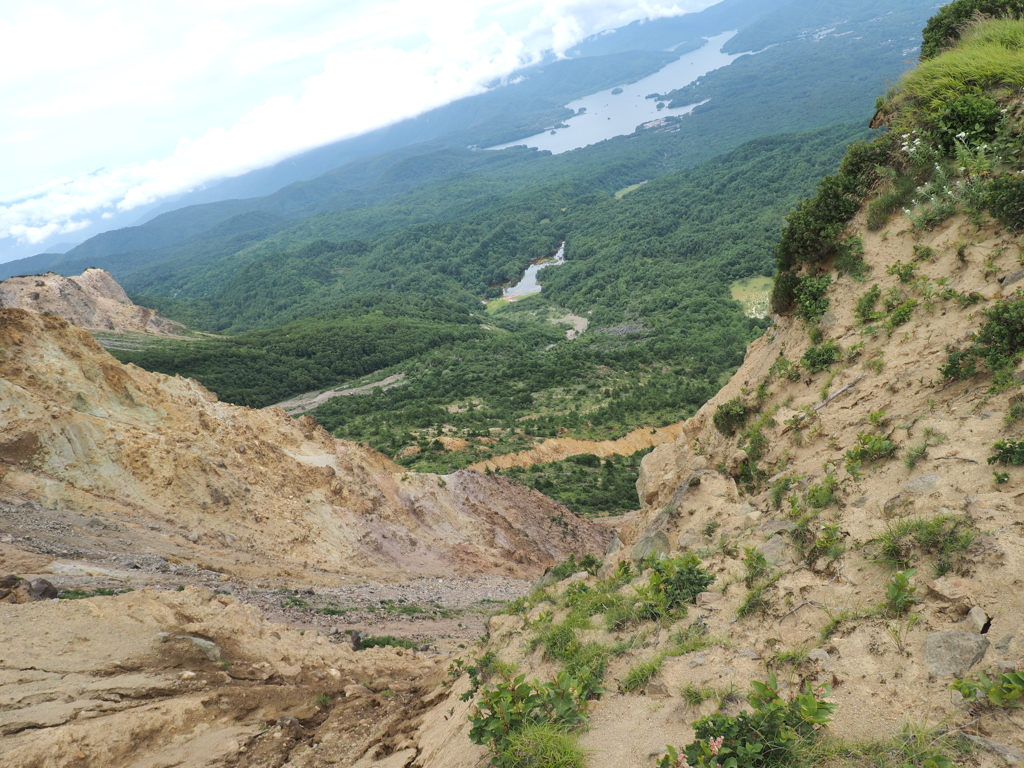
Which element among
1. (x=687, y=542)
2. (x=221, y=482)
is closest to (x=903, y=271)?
(x=687, y=542)

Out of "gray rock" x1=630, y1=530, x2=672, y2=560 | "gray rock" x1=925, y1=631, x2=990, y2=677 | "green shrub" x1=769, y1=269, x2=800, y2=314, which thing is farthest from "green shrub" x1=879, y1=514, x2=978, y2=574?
"green shrub" x1=769, y1=269, x2=800, y2=314

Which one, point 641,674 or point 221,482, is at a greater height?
point 221,482

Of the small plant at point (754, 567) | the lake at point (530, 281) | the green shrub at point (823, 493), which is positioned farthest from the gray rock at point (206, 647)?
the lake at point (530, 281)

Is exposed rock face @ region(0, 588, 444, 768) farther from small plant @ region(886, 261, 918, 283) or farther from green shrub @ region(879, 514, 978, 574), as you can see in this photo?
small plant @ region(886, 261, 918, 283)

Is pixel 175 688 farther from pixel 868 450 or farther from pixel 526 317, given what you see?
pixel 526 317

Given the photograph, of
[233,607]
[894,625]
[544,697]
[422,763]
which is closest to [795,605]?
[894,625]

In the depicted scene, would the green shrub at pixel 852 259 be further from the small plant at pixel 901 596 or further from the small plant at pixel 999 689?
the small plant at pixel 999 689
